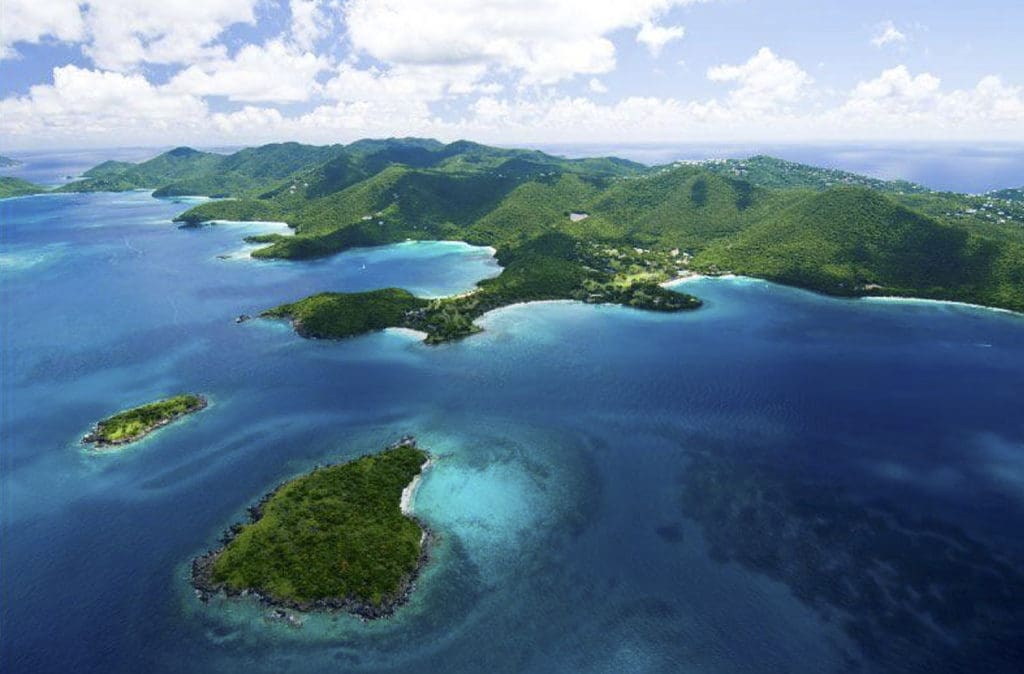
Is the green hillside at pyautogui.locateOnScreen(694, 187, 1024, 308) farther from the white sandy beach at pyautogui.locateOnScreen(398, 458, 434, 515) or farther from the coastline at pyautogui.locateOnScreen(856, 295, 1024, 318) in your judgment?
the white sandy beach at pyautogui.locateOnScreen(398, 458, 434, 515)

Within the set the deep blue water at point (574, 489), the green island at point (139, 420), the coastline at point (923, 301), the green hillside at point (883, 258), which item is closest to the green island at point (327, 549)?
the deep blue water at point (574, 489)

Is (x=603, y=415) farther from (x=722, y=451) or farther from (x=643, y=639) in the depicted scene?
(x=643, y=639)

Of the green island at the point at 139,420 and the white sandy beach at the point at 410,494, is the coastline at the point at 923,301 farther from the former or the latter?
the green island at the point at 139,420

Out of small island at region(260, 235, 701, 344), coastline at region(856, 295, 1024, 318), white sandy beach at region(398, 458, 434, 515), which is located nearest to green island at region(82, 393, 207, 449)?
small island at region(260, 235, 701, 344)

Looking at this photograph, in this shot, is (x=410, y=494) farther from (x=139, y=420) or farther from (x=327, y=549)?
(x=139, y=420)

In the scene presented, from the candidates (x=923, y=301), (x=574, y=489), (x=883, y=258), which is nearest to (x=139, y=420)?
(x=574, y=489)

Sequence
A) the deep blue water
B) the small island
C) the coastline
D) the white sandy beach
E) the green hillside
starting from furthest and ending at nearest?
1. the green hillside
2. the coastline
3. the small island
4. the white sandy beach
5. the deep blue water

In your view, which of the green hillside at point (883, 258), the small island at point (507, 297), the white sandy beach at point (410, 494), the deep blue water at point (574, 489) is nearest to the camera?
the deep blue water at point (574, 489)
